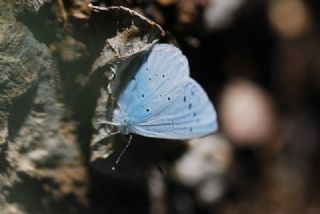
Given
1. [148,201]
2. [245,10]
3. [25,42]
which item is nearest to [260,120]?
[245,10]

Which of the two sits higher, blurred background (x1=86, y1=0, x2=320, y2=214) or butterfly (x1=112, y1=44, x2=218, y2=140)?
butterfly (x1=112, y1=44, x2=218, y2=140)

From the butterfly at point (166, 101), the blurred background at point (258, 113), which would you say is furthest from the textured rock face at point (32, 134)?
the blurred background at point (258, 113)

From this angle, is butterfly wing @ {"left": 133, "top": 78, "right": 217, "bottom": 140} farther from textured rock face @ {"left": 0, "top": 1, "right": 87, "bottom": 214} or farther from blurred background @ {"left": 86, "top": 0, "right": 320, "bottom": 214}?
blurred background @ {"left": 86, "top": 0, "right": 320, "bottom": 214}

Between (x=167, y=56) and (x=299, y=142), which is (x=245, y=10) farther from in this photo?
(x=167, y=56)

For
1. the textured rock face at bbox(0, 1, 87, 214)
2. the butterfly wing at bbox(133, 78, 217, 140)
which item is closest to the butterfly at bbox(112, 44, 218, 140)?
the butterfly wing at bbox(133, 78, 217, 140)

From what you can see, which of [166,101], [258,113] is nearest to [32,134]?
[166,101]
